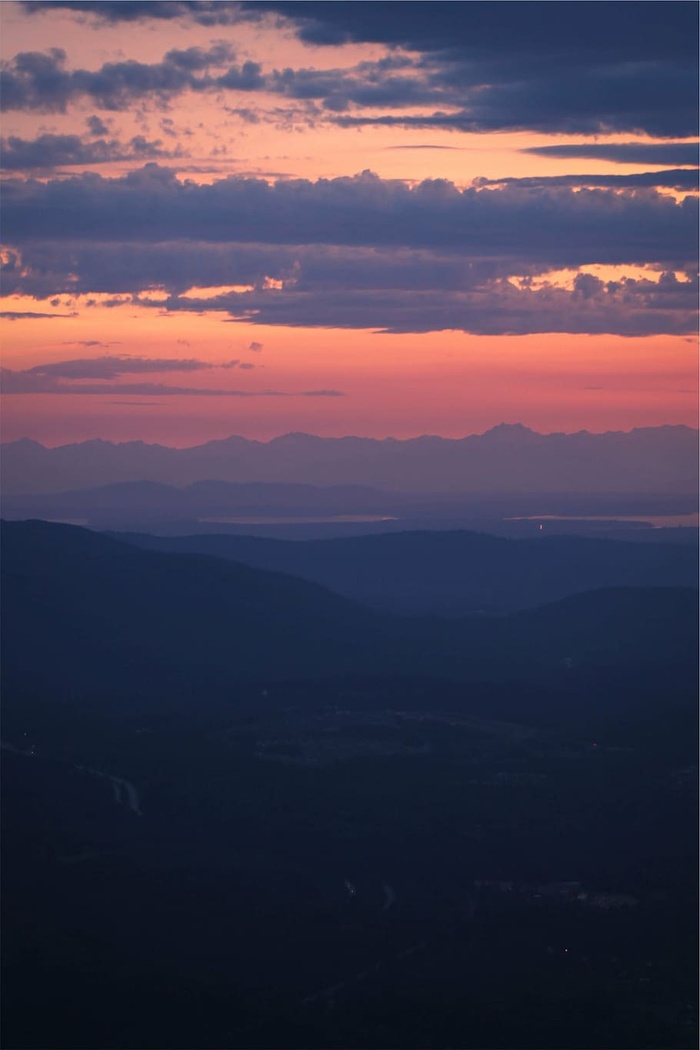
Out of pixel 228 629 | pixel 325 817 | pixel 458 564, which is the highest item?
pixel 458 564

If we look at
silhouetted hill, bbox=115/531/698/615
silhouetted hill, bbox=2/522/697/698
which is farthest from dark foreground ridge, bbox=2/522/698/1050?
silhouetted hill, bbox=115/531/698/615

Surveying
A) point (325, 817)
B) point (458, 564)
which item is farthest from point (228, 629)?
point (458, 564)

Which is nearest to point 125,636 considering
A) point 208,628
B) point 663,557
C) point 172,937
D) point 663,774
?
point 208,628

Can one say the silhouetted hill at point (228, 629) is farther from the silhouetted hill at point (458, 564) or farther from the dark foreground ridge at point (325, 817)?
the silhouetted hill at point (458, 564)

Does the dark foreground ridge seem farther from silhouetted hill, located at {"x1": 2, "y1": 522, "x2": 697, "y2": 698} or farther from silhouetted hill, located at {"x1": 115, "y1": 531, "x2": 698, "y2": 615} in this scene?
silhouetted hill, located at {"x1": 115, "y1": 531, "x2": 698, "y2": 615}

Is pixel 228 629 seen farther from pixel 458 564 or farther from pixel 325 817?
pixel 458 564

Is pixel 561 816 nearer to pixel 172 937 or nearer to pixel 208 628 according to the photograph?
pixel 172 937
